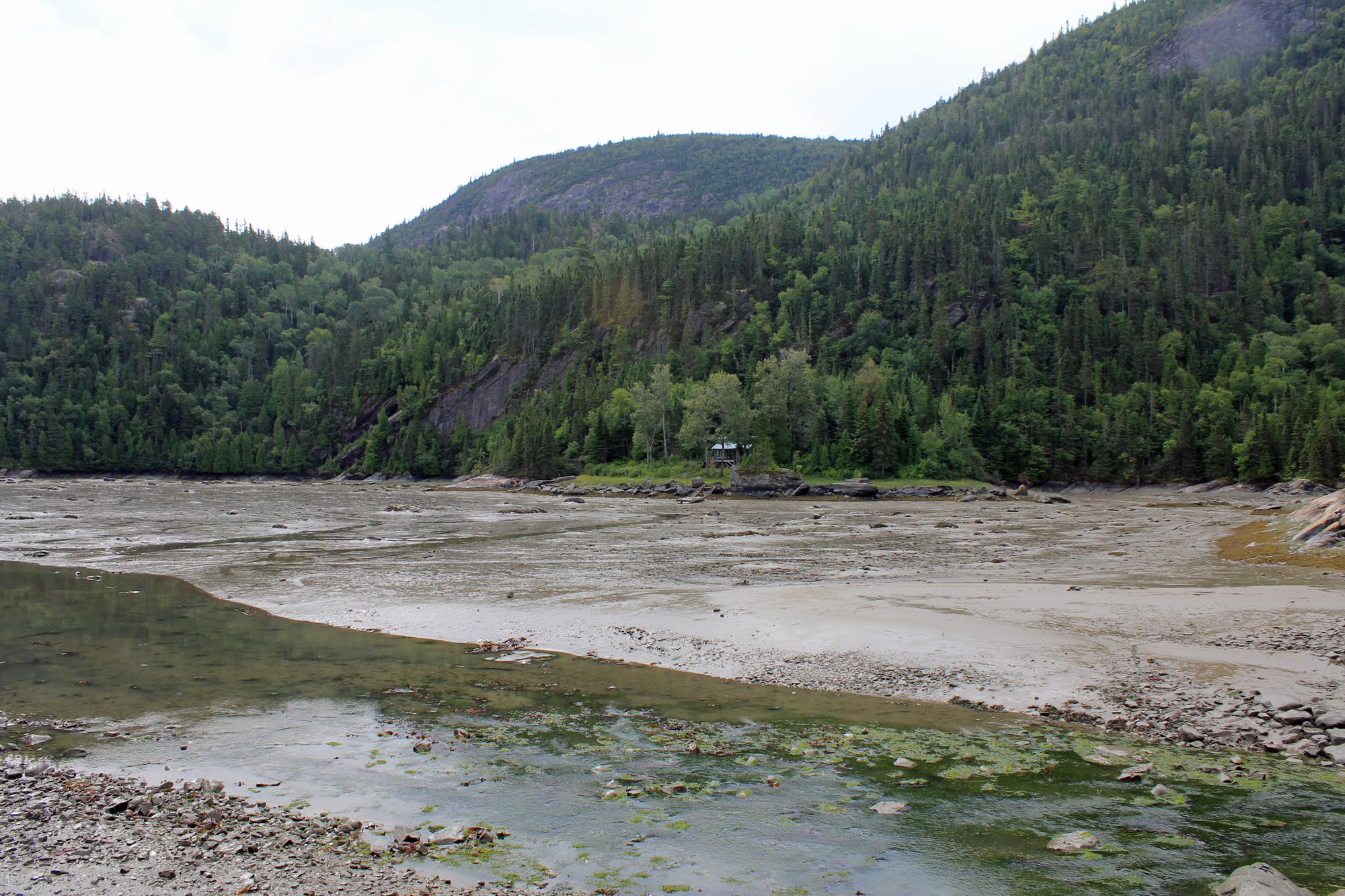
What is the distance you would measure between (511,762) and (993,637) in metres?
12.8

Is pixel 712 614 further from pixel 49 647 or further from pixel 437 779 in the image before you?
pixel 49 647

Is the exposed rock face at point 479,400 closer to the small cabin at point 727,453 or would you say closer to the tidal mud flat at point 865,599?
the small cabin at point 727,453

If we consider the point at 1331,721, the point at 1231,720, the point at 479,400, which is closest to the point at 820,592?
the point at 1231,720

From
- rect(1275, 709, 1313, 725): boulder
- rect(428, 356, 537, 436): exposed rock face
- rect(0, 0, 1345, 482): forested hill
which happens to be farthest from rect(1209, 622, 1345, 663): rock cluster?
rect(428, 356, 537, 436): exposed rock face

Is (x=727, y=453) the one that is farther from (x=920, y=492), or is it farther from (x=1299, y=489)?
(x=1299, y=489)

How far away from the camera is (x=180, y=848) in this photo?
8.84 m

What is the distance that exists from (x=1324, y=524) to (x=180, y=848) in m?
45.3

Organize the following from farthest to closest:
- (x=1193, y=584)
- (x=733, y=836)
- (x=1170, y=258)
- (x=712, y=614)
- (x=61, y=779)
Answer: (x=1170, y=258)
(x=1193, y=584)
(x=712, y=614)
(x=61, y=779)
(x=733, y=836)

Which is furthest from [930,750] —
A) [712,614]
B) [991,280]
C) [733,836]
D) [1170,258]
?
[1170,258]

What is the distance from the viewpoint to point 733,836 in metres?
9.35

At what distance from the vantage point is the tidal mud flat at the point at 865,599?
15.4m

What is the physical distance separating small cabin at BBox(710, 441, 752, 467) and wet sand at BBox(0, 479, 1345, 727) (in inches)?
2405

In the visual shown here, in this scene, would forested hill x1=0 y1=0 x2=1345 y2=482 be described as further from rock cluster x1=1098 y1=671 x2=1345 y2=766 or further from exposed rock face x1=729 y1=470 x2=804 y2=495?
rock cluster x1=1098 y1=671 x2=1345 y2=766

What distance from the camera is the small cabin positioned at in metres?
124
